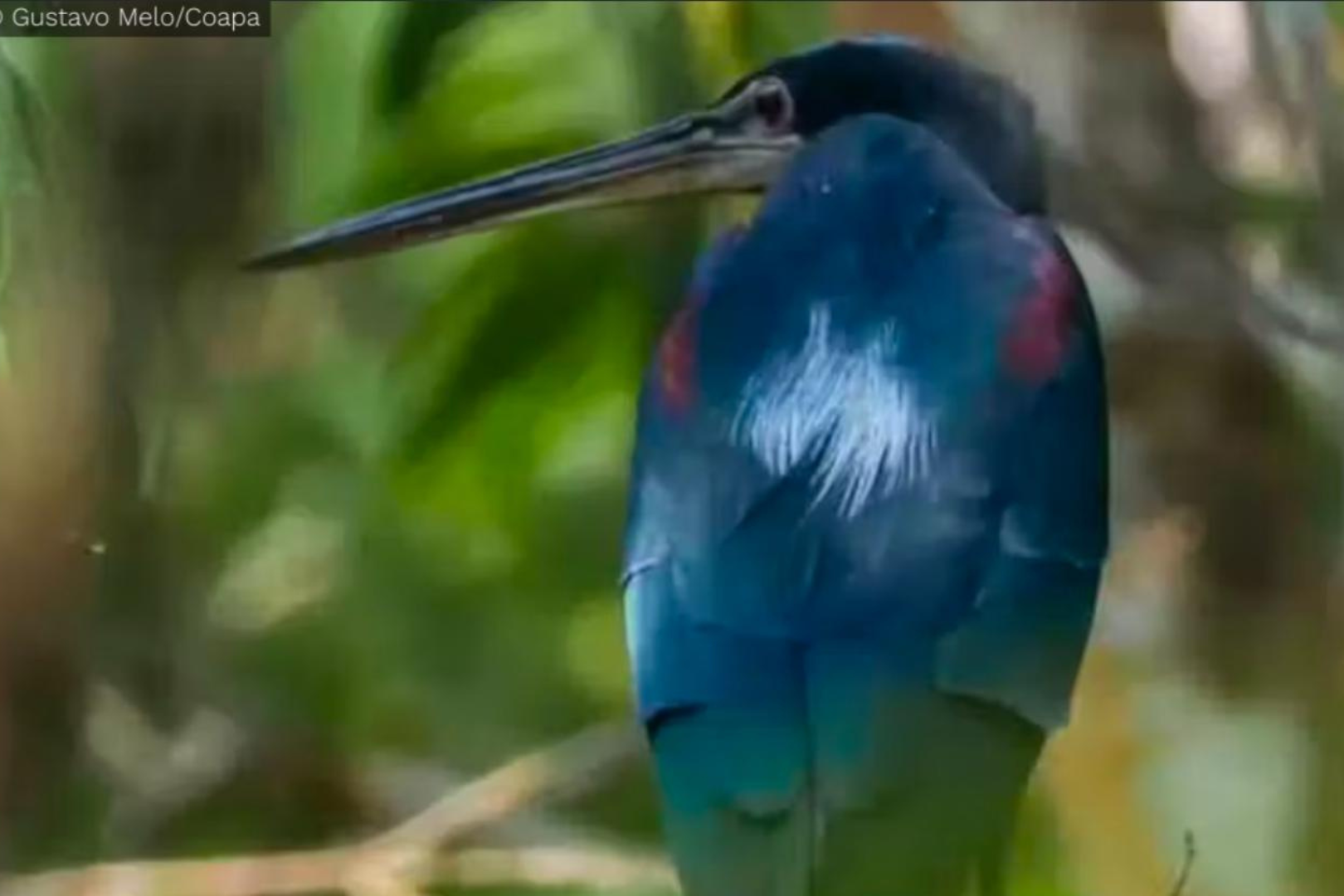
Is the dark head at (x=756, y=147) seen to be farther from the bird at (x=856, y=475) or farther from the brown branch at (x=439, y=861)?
the brown branch at (x=439, y=861)

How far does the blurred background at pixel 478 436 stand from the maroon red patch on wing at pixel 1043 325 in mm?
28

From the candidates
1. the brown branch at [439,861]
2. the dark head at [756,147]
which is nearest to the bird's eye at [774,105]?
the dark head at [756,147]

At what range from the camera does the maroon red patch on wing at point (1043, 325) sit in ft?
2.38

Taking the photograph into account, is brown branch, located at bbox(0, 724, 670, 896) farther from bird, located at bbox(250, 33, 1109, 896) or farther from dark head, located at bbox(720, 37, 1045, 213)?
dark head, located at bbox(720, 37, 1045, 213)

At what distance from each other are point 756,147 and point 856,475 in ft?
0.40

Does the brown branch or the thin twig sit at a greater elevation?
the brown branch

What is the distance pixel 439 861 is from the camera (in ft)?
2.45

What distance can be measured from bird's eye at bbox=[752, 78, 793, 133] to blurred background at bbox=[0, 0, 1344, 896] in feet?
0.07

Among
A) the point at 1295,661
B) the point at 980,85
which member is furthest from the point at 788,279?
the point at 1295,661

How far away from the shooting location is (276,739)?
2.46 ft

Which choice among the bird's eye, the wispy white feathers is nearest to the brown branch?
the wispy white feathers

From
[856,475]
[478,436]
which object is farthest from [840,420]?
[478,436]

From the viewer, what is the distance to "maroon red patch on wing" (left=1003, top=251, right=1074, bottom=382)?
2.38 ft

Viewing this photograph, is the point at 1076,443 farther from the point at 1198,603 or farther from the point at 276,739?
the point at 276,739
